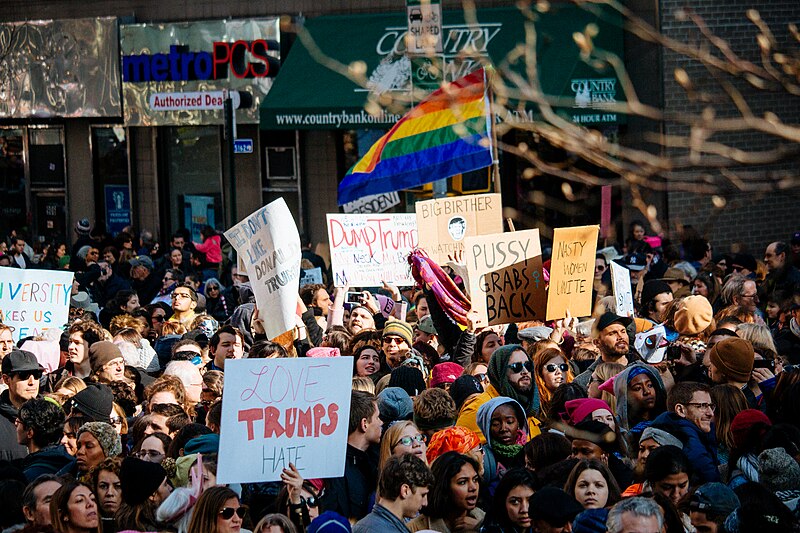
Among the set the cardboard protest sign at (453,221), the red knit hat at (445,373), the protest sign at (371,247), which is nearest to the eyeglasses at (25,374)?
the red knit hat at (445,373)

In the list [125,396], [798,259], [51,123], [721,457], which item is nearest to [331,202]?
[51,123]

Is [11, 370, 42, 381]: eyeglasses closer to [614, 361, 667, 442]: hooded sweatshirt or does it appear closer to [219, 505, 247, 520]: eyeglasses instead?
[219, 505, 247, 520]: eyeglasses

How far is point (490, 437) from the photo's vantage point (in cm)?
707

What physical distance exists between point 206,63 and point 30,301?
10.9 metres

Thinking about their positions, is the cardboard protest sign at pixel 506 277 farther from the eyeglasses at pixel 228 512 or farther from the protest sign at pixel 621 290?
the eyeglasses at pixel 228 512

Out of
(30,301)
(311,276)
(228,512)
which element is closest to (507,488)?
(228,512)

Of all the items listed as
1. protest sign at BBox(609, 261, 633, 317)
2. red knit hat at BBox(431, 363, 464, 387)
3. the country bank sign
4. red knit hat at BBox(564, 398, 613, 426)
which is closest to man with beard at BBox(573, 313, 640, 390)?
red knit hat at BBox(431, 363, 464, 387)

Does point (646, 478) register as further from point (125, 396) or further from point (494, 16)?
point (494, 16)

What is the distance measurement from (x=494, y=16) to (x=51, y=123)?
8814 millimetres

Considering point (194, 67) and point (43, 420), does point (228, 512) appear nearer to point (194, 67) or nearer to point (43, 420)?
point (43, 420)

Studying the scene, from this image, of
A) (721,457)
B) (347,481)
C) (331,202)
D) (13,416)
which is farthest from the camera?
(331,202)

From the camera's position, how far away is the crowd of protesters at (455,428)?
5.86m

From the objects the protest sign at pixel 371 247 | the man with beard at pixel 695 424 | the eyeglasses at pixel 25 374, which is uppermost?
the protest sign at pixel 371 247

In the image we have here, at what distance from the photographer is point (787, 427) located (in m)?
6.53
